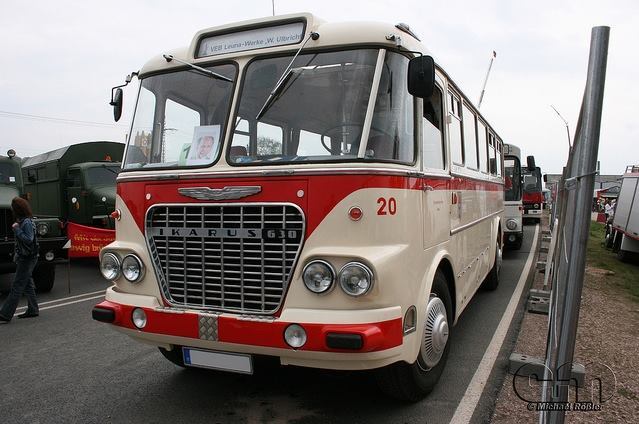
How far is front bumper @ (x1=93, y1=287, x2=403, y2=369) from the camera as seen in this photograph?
10.00ft

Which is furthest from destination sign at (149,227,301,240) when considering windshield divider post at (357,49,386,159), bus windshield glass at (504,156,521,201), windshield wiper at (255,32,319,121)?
bus windshield glass at (504,156,521,201)

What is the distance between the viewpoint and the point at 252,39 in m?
3.79

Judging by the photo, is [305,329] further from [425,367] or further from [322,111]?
[322,111]

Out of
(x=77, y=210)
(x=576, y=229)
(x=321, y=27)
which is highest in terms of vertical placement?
(x=321, y=27)

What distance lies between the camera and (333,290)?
3.16 metres

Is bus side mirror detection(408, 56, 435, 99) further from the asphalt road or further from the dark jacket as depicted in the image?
the dark jacket

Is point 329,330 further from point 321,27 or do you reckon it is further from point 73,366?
point 73,366

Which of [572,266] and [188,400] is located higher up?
[572,266]

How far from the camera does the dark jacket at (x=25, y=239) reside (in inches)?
262

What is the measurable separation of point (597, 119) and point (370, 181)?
4.47 feet

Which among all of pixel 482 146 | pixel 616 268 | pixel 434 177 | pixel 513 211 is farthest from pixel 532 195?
pixel 434 177

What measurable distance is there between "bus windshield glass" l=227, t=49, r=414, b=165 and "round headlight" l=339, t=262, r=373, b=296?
733mm

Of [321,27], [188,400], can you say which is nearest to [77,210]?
[188,400]

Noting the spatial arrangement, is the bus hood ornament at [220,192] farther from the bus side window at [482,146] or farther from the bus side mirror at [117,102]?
the bus side window at [482,146]
